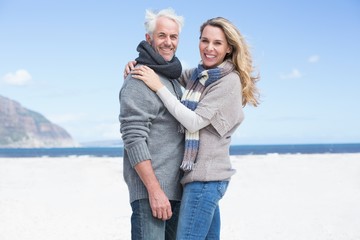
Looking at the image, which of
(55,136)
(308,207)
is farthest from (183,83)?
(55,136)

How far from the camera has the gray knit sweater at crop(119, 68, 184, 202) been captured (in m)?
2.54

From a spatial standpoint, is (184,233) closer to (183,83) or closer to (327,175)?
(183,83)

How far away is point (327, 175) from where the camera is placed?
11.6m

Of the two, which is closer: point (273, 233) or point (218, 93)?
point (218, 93)

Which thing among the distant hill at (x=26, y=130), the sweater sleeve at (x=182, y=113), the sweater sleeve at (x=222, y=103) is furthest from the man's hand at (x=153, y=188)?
the distant hill at (x=26, y=130)

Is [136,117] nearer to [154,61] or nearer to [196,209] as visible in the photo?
[154,61]

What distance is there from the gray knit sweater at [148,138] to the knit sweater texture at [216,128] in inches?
3.9

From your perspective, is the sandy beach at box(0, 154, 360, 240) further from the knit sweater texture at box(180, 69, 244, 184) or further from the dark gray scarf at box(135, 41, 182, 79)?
the dark gray scarf at box(135, 41, 182, 79)

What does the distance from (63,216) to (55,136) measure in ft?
462

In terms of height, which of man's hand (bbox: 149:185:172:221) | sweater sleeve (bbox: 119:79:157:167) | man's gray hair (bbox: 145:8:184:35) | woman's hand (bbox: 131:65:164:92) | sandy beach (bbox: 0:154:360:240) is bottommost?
sandy beach (bbox: 0:154:360:240)

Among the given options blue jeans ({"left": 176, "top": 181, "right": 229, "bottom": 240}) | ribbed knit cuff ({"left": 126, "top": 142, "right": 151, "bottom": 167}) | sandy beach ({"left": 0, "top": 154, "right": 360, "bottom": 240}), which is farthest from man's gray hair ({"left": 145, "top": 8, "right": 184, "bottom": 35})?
sandy beach ({"left": 0, "top": 154, "right": 360, "bottom": 240})

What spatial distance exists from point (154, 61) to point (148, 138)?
409 millimetres

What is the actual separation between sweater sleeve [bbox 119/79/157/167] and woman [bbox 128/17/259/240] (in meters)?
0.06

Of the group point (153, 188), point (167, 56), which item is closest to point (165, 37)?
point (167, 56)
